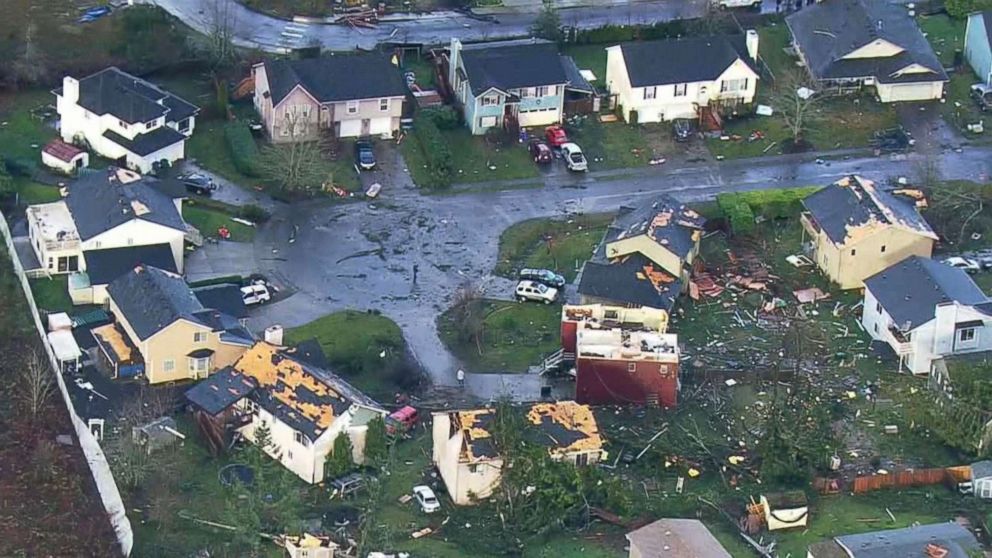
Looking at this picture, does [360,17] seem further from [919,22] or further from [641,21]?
[919,22]

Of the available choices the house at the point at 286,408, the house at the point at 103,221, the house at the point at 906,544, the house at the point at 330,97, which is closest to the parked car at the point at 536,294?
the house at the point at 286,408

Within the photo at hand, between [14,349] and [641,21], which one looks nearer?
[14,349]

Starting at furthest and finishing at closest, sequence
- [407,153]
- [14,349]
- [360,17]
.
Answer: [360,17] < [407,153] < [14,349]

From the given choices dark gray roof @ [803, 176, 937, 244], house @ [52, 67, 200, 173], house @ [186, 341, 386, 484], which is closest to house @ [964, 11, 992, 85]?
dark gray roof @ [803, 176, 937, 244]

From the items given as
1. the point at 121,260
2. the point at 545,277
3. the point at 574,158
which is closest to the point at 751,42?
the point at 574,158

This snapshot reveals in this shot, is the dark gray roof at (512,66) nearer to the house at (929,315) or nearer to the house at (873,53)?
the house at (873,53)

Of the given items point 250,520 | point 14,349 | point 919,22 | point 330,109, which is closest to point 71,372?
point 14,349
